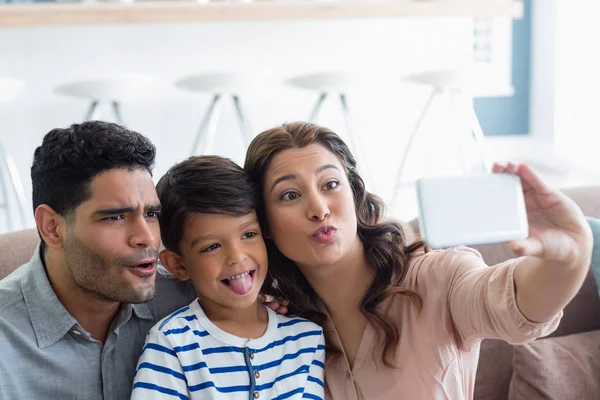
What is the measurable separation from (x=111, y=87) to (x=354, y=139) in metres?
1.31

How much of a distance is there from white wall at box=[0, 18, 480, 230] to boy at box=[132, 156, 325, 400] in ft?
8.21

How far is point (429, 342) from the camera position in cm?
140

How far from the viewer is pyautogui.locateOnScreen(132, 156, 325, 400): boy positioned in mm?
1340

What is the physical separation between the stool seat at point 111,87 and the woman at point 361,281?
2042 millimetres

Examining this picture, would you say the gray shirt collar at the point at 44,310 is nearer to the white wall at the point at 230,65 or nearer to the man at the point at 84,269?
the man at the point at 84,269

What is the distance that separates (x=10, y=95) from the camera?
3.35 m

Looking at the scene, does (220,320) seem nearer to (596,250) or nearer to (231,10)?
(596,250)

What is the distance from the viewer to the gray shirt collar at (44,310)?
53.0 inches

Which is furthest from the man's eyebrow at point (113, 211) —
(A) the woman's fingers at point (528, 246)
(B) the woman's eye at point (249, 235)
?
(A) the woman's fingers at point (528, 246)

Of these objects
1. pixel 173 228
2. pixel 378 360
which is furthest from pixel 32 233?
pixel 378 360

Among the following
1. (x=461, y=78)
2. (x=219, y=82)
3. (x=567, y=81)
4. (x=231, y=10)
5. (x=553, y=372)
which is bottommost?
(x=553, y=372)

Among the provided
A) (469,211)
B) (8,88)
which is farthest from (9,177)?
(469,211)

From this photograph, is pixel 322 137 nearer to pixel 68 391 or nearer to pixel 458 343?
pixel 458 343

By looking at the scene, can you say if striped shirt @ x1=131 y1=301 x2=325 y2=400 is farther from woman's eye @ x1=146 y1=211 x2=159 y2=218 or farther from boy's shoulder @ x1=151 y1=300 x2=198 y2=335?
woman's eye @ x1=146 y1=211 x2=159 y2=218
